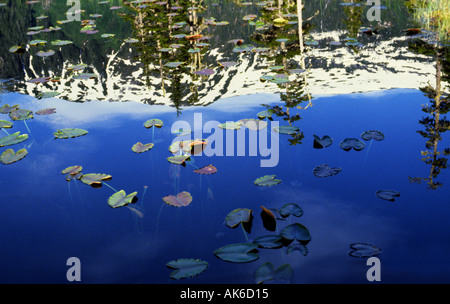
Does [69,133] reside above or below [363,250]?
above

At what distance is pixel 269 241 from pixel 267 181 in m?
0.50

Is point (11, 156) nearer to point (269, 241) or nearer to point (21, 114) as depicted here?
point (21, 114)

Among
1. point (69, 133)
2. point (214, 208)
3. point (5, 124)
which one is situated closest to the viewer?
point (214, 208)

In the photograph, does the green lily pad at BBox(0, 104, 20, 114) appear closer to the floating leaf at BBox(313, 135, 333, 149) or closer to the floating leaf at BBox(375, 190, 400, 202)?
the floating leaf at BBox(313, 135, 333, 149)

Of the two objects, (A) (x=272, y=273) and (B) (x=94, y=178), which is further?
(B) (x=94, y=178)

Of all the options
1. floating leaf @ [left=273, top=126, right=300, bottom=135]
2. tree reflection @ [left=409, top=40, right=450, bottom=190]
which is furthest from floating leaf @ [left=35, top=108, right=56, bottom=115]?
tree reflection @ [left=409, top=40, right=450, bottom=190]

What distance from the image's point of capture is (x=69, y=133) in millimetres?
2771

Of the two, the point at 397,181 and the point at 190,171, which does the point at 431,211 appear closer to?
the point at 397,181

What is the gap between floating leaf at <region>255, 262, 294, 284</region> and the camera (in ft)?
4.78

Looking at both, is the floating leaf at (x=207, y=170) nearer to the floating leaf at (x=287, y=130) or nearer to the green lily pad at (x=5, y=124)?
the floating leaf at (x=287, y=130)

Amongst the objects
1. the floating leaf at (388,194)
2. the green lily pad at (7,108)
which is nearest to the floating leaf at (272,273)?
the floating leaf at (388,194)

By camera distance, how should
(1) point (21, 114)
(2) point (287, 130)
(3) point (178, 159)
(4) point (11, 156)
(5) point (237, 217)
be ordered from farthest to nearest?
(1) point (21, 114)
(2) point (287, 130)
(4) point (11, 156)
(3) point (178, 159)
(5) point (237, 217)

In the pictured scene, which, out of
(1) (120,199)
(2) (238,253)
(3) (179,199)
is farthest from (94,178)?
(2) (238,253)

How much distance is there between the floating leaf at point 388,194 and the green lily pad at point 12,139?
234 cm
